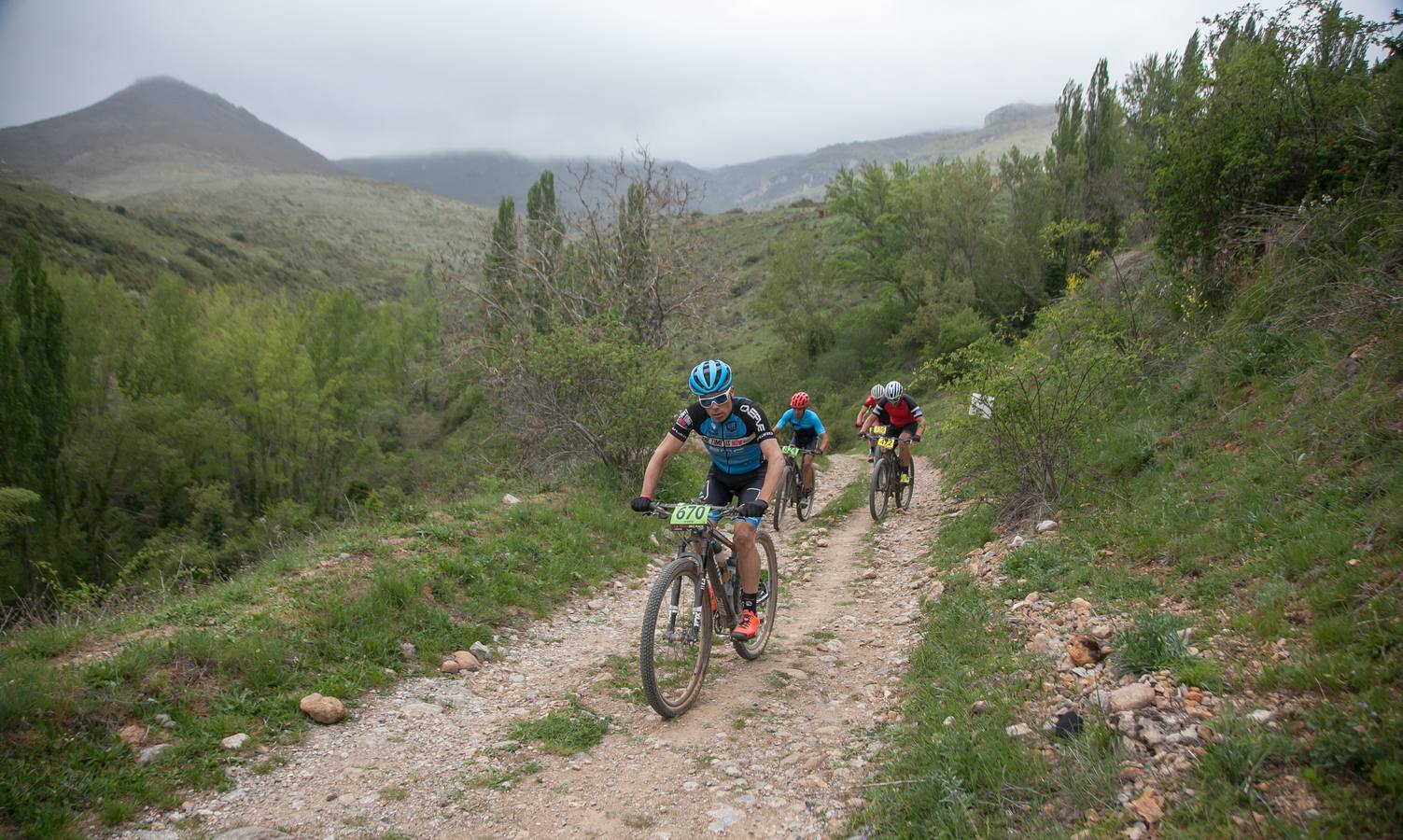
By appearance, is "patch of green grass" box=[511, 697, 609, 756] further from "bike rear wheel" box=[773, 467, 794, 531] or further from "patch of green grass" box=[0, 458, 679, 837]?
"bike rear wheel" box=[773, 467, 794, 531]

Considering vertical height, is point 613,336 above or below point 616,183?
below

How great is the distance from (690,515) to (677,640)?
0.94 metres

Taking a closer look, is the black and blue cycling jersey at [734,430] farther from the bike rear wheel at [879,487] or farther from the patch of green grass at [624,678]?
the bike rear wheel at [879,487]

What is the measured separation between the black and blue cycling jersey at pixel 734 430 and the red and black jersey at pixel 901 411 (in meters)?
6.44

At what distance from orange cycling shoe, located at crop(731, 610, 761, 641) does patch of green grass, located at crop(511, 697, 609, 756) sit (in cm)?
130

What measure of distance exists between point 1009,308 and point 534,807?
32.8 meters

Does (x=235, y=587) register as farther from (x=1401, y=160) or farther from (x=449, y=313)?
(x=1401, y=160)

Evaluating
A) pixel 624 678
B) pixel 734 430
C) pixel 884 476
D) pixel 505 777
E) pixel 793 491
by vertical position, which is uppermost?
pixel 734 430

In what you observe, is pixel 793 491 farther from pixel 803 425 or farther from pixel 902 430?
pixel 902 430

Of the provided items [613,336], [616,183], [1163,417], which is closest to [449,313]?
[616,183]

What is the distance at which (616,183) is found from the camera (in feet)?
56.0

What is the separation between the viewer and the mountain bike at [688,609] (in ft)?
16.1

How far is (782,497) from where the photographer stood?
11953mm

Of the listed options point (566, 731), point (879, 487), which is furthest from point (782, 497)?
point (566, 731)
